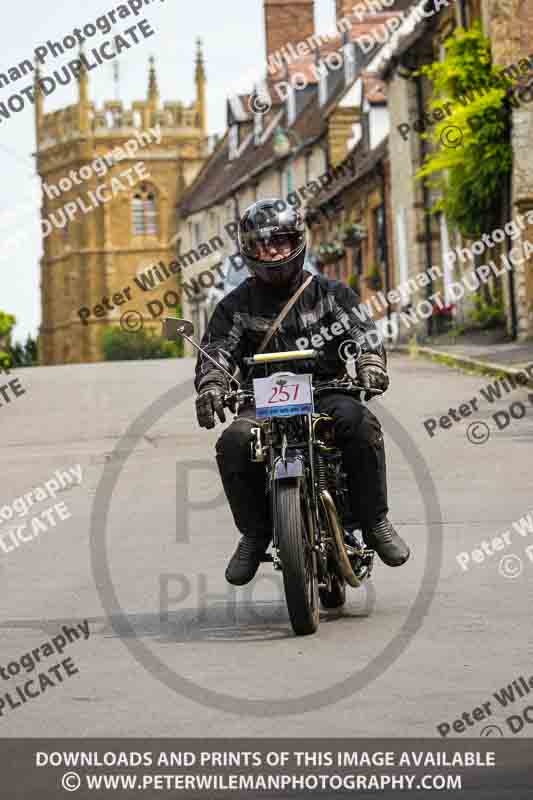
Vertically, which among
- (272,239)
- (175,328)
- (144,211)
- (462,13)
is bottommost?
(175,328)

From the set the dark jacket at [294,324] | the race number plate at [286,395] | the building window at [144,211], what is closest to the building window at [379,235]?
the dark jacket at [294,324]

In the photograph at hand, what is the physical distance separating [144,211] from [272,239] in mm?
103618

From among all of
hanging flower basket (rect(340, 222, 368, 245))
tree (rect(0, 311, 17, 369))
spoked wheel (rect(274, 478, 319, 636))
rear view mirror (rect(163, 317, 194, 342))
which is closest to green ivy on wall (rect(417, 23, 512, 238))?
hanging flower basket (rect(340, 222, 368, 245))

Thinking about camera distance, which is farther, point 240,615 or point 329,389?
point 240,615

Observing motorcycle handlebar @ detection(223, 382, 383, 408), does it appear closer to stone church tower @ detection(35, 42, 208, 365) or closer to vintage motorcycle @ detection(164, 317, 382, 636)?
vintage motorcycle @ detection(164, 317, 382, 636)

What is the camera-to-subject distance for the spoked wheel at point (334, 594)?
7.60 metres

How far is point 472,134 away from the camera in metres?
30.8

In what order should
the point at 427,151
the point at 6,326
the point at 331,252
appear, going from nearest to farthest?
the point at 427,151
the point at 331,252
the point at 6,326

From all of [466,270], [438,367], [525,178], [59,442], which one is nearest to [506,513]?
[59,442]

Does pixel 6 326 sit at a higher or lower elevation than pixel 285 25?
lower

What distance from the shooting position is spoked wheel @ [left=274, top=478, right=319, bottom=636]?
22.2ft

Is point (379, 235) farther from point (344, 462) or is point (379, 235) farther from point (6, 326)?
point (6, 326)

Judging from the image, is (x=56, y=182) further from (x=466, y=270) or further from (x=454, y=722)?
(x=454, y=722)

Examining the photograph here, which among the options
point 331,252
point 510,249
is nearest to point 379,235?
point 331,252
